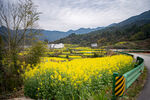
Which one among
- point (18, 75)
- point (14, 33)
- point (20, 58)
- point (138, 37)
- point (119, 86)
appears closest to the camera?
point (119, 86)

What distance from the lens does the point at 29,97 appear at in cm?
527

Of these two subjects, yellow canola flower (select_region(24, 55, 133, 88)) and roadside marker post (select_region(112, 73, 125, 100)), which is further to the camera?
yellow canola flower (select_region(24, 55, 133, 88))

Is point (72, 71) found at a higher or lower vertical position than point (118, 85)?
higher

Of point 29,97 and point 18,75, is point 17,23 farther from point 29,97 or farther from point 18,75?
point 29,97

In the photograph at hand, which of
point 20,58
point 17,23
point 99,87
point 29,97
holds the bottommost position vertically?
point 29,97

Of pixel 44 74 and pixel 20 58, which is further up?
pixel 20 58

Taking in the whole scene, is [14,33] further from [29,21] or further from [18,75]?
[18,75]

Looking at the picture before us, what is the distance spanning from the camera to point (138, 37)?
60500 millimetres

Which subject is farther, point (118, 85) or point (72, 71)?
point (72, 71)

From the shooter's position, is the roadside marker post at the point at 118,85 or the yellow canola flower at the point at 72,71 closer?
the roadside marker post at the point at 118,85

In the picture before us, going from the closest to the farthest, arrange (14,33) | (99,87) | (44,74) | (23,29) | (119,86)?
(119,86)
(99,87)
(44,74)
(14,33)
(23,29)

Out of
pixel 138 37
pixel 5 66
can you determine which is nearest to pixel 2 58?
pixel 5 66

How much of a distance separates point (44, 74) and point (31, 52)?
3.22 meters

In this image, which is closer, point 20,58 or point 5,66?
point 5,66
